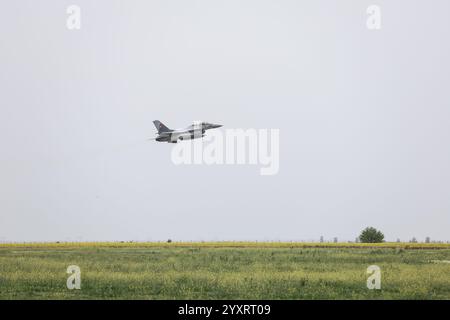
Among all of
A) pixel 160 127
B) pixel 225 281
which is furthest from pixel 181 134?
pixel 225 281

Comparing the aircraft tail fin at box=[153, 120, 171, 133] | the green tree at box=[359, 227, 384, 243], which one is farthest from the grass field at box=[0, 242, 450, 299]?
the green tree at box=[359, 227, 384, 243]

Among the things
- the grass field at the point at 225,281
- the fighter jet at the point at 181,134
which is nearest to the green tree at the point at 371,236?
the fighter jet at the point at 181,134

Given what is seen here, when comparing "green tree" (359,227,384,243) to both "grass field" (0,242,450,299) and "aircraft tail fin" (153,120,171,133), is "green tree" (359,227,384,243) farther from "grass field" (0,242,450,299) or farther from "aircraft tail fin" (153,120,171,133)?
"grass field" (0,242,450,299)

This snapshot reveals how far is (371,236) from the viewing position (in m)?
105

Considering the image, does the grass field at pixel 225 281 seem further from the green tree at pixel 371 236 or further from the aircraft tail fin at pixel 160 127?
the green tree at pixel 371 236

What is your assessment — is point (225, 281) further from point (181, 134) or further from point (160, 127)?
point (160, 127)

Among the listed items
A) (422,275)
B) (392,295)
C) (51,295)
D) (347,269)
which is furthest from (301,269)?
(51,295)

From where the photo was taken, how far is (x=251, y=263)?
169ft

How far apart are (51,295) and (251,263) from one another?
22.1 meters

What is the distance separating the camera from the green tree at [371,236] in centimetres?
10488

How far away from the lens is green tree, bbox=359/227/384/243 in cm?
10488
